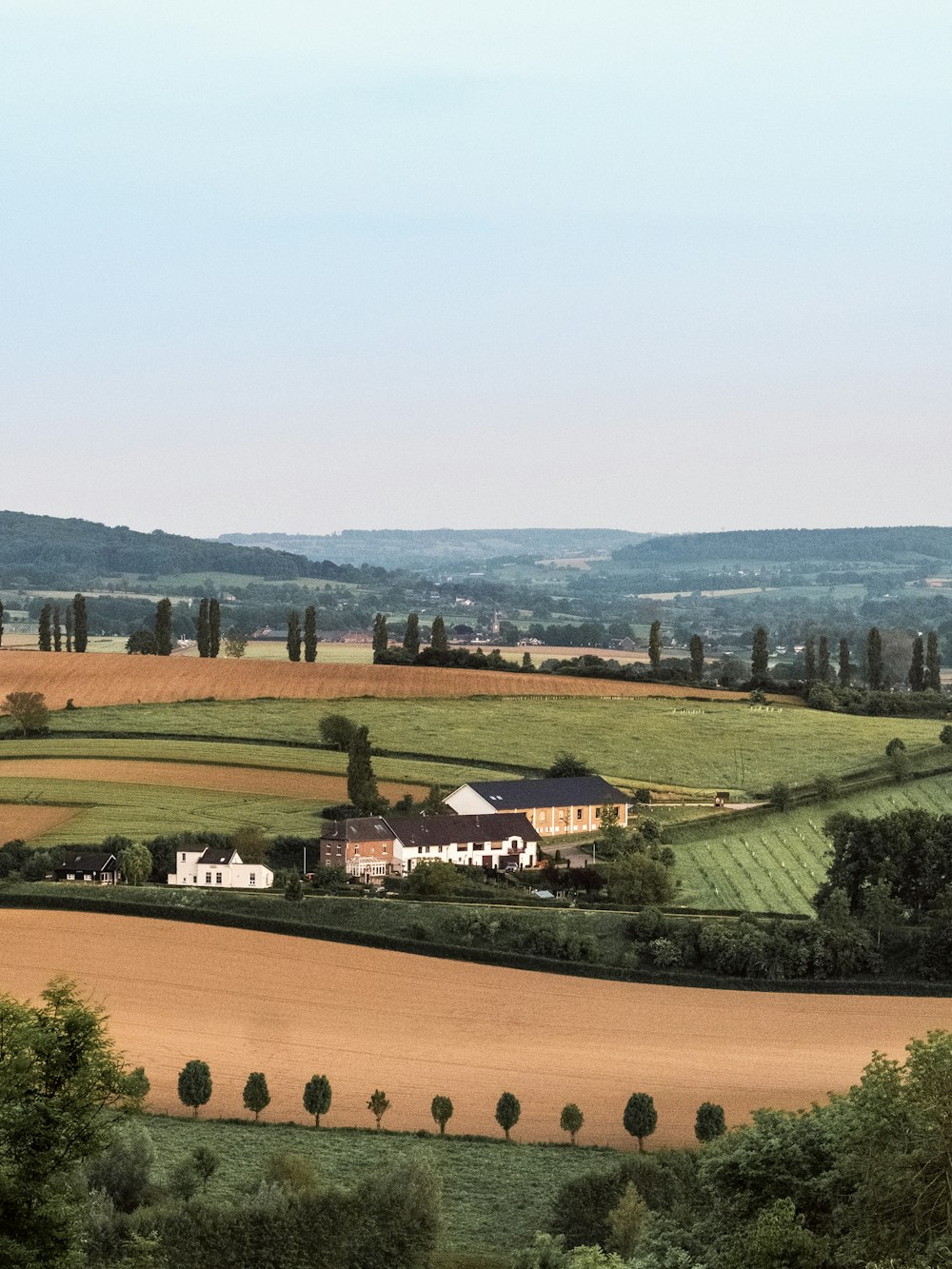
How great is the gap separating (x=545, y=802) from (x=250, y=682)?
32867 millimetres

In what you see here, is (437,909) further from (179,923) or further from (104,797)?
(104,797)

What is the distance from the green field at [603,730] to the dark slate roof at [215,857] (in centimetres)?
2235

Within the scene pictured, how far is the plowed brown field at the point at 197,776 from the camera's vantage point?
3187 inches

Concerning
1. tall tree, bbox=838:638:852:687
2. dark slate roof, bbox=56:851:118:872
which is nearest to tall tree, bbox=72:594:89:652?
tall tree, bbox=838:638:852:687

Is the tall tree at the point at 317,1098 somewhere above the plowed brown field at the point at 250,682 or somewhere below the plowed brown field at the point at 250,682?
below

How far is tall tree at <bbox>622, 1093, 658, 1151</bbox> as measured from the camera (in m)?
44.2

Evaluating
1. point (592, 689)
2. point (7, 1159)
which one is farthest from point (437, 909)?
point (592, 689)

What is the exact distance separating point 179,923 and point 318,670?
51907 mm

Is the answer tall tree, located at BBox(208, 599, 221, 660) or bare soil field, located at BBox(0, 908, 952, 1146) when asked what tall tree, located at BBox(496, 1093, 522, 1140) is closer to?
bare soil field, located at BBox(0, 908, 952, 1146)

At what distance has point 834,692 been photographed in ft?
365

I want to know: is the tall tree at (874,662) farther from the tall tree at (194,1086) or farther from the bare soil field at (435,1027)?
the tall tree at (194,1086)

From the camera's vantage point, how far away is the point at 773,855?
7369 centimetres

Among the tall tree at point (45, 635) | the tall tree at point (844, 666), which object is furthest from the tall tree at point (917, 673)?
the tall tree at point (45, 635)

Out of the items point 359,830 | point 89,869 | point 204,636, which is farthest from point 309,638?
point 89,869
